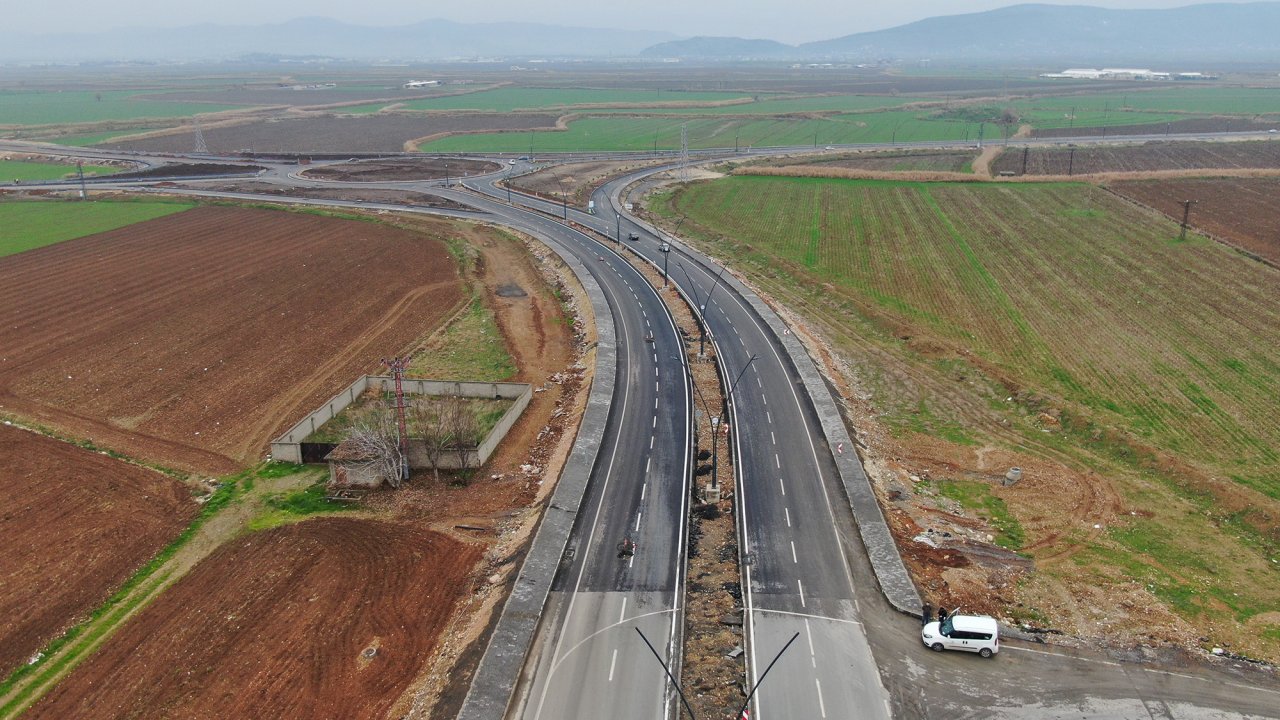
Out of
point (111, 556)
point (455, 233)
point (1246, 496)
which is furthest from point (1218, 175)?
point (111, 556)

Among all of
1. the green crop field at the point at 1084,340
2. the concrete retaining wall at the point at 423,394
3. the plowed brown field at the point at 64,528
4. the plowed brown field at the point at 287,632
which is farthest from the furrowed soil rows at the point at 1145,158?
the plowed brown field at the point at 64,528

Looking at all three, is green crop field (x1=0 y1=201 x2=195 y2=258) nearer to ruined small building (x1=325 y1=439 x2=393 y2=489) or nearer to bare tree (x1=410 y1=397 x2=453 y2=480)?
bare tree (x1=410 y1=397 x2=453 y2=480)

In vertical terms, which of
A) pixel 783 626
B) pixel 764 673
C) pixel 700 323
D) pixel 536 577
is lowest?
pixel 783 626

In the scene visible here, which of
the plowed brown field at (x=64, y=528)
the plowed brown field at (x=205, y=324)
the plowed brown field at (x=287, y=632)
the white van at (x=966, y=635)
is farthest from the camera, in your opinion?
the plowed brown field at (x=205, y=324)

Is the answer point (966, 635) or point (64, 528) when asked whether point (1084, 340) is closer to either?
point (966, 635)

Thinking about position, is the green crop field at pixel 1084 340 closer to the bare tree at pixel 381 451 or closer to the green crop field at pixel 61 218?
the bare tree at pixel 381 451

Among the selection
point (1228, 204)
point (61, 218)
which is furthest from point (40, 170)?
point (1228, 204)

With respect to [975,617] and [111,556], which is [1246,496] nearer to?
[975,617]
